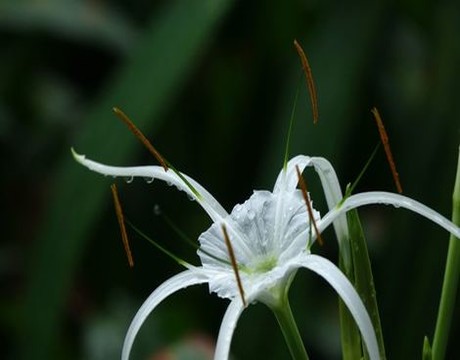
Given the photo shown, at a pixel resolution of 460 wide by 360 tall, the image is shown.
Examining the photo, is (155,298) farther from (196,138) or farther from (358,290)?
(196,138)

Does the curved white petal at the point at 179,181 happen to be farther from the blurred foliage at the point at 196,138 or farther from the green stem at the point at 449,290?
the blurred foliage at the point at 196,138

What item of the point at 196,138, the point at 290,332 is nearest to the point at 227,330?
the point at 290,332

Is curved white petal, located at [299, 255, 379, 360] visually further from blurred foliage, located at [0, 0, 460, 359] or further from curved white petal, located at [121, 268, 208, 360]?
blurred foliage, located at [0, 0, 460, 359]

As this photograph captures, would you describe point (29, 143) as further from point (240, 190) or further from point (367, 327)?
point (367, 327)

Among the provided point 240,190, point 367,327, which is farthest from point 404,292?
point 367,327

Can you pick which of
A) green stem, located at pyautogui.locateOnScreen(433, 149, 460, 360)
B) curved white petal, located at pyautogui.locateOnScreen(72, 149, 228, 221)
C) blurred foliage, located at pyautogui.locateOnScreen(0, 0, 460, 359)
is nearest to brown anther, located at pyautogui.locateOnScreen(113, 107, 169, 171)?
curved white petal, located at pyautogui.locateOnScreen(72, 149, 228, 221)

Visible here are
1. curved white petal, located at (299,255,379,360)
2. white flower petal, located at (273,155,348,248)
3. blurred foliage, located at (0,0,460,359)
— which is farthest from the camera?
blurred foliage, located at (0,0,460,359)
